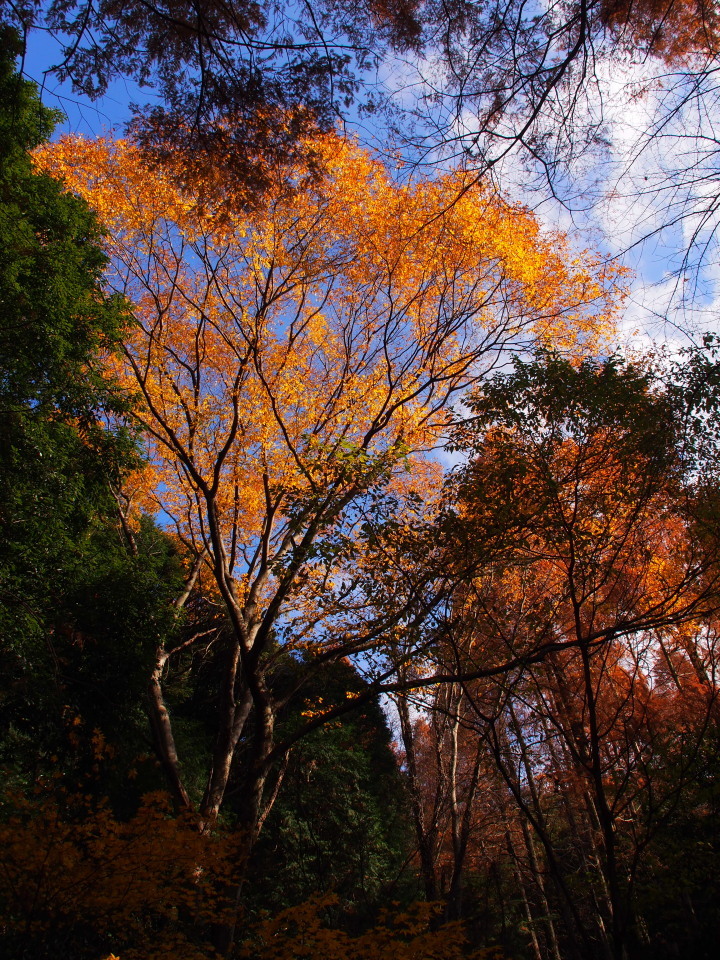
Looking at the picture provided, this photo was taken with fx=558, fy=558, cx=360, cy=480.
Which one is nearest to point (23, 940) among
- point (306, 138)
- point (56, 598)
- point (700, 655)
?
point (56, 598)

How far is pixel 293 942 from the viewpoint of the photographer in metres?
4.43

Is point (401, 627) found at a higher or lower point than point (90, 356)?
lower

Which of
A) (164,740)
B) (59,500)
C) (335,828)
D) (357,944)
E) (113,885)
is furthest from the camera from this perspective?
(335,828)

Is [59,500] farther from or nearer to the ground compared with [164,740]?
farther from the ground

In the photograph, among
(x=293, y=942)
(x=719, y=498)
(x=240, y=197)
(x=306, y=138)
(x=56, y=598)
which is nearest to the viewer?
(x=306, y=138)

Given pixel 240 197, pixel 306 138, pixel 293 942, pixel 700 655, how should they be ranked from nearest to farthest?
pixel 306 138, pixel 240 197, pixel 293 942, pixel 700 655

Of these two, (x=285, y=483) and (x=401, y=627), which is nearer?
(x=401, y=627)

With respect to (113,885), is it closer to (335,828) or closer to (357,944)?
(357,944)

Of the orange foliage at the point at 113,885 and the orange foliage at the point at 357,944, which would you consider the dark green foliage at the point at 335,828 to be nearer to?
the orange foliage at the point at 113,885

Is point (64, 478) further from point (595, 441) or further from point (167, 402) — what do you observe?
point (595, 441)

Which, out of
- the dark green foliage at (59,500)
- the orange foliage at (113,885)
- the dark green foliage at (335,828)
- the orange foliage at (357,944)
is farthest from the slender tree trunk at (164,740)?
the dark green foliage at (335,828)

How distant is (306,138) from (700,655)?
10.1 metres

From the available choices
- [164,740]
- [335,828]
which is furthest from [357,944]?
[335,828]

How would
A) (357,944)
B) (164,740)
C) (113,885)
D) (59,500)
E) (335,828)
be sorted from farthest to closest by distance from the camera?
(335,828)
(164,740)
(59,500)
(113,885)
(357,944)
